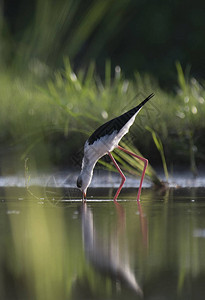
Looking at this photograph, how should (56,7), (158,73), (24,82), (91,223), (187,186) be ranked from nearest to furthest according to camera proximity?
(91,223) → (187,186) → (24,82) → (56,7) → (158,73)

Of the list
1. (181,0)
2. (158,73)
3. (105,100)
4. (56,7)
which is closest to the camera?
(105,100)

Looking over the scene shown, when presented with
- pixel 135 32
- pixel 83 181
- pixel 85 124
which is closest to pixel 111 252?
pixel 83 181

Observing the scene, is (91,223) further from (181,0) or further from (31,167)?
(181,0)

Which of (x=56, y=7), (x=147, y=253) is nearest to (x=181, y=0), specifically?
(x=56, y=7)

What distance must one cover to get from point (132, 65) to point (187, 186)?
7384 mm

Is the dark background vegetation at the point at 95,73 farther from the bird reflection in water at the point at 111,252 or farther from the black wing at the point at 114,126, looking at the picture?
the bird reflection in water at the point at 111,252

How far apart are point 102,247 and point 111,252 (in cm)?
16

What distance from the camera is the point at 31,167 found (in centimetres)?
806

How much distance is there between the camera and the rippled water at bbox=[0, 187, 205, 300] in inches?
124

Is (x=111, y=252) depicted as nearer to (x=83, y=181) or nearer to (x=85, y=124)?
(x=83, y=181)

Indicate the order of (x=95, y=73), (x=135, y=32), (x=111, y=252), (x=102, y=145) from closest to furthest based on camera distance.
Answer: (x=111, y=252), (x=102, y=145), (x=95, y=73), (x=135, y=32)

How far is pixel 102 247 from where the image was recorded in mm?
4133

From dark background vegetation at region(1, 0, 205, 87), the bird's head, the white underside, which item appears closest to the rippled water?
the bird's head

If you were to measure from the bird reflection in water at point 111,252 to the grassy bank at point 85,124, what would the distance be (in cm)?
291
